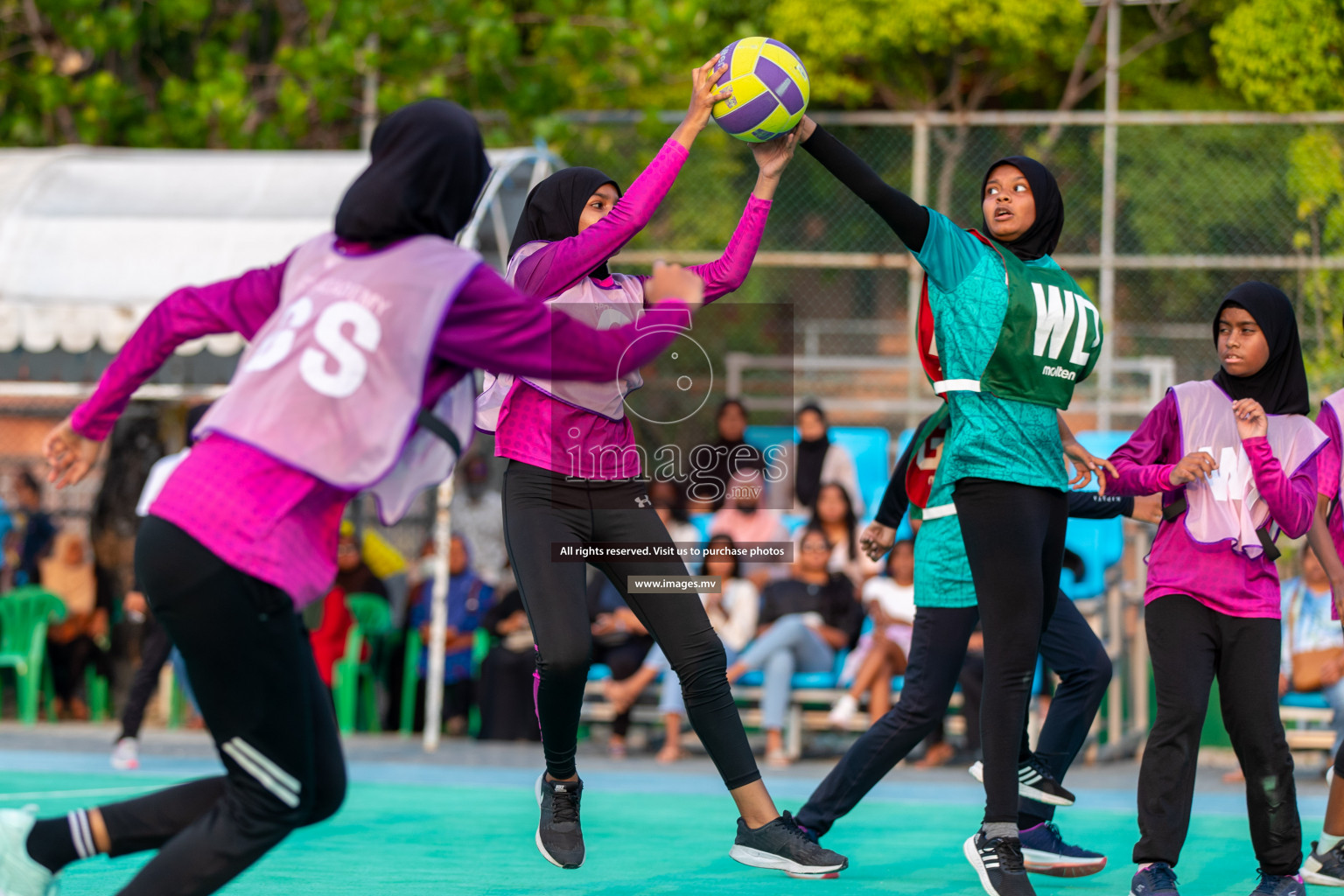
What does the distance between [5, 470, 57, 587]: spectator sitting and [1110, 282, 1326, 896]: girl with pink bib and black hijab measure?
870 cm

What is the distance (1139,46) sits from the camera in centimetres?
1554

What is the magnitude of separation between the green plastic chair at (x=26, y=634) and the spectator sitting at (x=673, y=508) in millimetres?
4556

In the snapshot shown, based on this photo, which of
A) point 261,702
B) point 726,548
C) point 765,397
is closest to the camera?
point 261,702

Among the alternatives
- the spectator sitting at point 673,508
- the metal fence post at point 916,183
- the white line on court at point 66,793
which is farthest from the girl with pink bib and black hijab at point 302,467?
the metal fence post at point 916,183

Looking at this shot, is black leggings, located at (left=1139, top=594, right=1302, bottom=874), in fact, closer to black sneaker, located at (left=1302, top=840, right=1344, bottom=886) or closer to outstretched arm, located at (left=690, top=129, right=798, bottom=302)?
black sneaker, located at (left=1302, top=840, right=1344, bottom=886)

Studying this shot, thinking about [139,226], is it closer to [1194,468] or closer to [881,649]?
[881,649]

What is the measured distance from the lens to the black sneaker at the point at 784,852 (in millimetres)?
4453

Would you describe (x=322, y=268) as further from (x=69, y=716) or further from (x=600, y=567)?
(x=69, y=716)

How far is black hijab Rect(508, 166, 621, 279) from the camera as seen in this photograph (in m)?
4.59

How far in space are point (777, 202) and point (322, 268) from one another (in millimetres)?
8525

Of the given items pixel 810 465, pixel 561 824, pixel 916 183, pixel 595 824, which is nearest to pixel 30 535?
pixel 810 465

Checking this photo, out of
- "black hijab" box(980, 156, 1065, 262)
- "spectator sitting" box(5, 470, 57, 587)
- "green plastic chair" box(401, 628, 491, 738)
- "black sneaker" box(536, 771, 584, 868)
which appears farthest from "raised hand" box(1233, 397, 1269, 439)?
"spectator sitting" box(5, 470, 57, 587)

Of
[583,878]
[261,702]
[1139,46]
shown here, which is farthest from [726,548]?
[1139,46]

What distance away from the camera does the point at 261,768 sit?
3.10 metres
